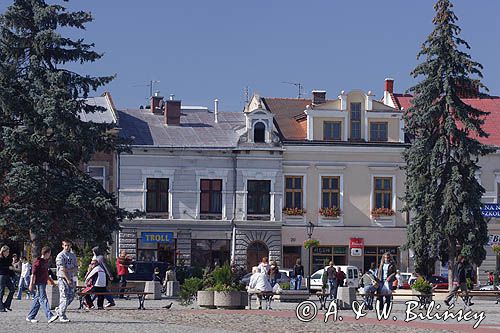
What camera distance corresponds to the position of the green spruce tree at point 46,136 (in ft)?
138

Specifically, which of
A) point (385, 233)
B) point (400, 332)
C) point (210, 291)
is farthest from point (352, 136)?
point (400, 332)

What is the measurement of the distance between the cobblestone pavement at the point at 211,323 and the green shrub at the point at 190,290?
116 cm

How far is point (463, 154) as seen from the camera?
4950 centimetres

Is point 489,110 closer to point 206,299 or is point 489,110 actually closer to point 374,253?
point 374,253

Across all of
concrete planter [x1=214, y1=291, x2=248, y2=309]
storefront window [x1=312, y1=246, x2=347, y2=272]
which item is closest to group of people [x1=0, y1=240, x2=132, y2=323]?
concrete planter [x1=214, y1=291, x2=248, y2=309]

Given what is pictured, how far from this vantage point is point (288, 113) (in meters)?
63.8

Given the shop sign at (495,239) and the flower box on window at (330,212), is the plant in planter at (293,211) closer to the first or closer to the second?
the flower box on window at (330,212)

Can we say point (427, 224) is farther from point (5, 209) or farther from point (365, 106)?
point (5, 209)

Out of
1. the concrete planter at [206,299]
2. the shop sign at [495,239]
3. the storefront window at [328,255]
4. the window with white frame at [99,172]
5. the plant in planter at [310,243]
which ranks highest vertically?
the window with white frame at [99,172]

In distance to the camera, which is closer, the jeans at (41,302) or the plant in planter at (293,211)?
the jeans at (41,302)

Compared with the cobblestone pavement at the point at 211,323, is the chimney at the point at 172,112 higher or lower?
higher

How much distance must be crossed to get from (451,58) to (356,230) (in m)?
14.5

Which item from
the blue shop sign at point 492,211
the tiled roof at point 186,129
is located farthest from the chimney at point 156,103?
the blue shop sign at point 492,211

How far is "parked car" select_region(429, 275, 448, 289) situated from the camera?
177 feet
